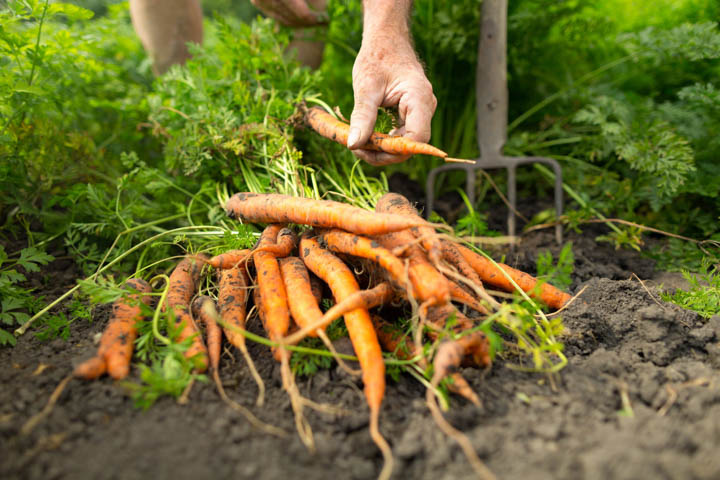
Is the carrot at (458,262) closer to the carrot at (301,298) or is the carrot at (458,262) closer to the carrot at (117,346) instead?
the carrot at (301,298)

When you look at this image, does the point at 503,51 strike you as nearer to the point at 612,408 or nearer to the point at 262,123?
the point at 262,123

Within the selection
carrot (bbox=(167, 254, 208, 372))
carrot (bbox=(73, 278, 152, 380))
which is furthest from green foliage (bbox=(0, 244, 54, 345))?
carrot (bbox=(167, 254, 208, 372))

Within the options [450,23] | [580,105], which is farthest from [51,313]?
[580,105]

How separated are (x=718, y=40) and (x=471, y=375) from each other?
233 cm

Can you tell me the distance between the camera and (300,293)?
1711mm

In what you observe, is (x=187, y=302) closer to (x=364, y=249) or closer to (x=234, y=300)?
(x=234, y=300)

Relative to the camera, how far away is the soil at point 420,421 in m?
1.09

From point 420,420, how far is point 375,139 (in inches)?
49.4

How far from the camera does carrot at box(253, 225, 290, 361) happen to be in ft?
5.30

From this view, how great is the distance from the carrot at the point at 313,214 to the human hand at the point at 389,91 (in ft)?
1.18

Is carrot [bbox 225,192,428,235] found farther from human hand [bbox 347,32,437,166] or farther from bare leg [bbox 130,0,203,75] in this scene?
bare leg [bbox 130,0,203,75]

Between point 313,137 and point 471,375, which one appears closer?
point 471,375

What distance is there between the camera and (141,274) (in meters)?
2.18

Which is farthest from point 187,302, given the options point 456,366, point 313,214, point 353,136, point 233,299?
point 456,366
